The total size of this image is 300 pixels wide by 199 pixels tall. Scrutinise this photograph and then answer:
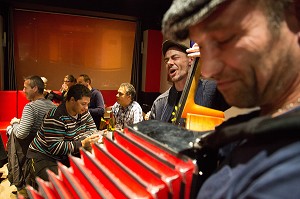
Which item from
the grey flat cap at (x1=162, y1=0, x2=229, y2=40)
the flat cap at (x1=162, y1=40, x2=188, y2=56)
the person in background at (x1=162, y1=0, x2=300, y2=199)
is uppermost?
the flat cap at (x1=162, y1=40, x2=188, y2=56)

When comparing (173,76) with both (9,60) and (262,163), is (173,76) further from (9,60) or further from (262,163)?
(9,60)

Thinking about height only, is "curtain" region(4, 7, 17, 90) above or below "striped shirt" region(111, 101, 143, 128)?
above

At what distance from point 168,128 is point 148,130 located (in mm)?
58

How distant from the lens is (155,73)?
636 cm

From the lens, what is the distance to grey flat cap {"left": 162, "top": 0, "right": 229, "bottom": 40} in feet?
1.45

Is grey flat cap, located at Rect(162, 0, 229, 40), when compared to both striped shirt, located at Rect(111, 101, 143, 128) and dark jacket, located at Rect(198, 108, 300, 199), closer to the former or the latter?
dark jacket, located at Rect(198, 108, 300, 199)

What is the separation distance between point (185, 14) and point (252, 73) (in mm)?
160

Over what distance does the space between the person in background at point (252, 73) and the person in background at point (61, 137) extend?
1.63 meters

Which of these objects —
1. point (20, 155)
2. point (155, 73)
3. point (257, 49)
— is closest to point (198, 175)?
point (257, 49)

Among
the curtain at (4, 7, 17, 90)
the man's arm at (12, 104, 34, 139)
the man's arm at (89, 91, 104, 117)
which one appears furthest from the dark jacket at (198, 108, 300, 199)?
the curtain at (4, 7, 17, 90)

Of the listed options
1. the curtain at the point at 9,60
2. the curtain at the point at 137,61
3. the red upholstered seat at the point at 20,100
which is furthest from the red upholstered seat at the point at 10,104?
the curtain at the point at 137,61

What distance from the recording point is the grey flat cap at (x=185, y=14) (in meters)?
0.44

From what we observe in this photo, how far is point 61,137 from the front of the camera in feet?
7.00

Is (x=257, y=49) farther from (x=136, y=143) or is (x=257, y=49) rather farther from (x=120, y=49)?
(x=120, y=49)
